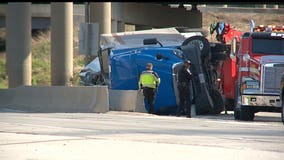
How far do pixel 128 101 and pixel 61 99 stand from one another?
2381mm

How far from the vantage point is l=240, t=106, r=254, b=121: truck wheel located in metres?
25.3

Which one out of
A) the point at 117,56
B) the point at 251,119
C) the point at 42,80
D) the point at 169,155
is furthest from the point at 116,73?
the point at 42,80

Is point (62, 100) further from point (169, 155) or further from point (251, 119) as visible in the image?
point (169, 155)

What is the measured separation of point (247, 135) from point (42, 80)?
48.9 metres

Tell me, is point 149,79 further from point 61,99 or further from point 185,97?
point 61,99

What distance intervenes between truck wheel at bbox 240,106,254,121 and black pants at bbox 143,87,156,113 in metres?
3.72

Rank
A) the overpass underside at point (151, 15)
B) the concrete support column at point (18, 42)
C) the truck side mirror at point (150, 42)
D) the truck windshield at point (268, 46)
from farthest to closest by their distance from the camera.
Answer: the overpass underside at point (151, 15), the concrete support column at point (18, 42), the truck side mirror at point (150, 42), the truck windshield at point (268, 46)

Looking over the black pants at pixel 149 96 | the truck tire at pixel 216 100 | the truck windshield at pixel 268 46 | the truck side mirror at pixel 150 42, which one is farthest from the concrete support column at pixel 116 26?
the truck windshield at pixel 268 46

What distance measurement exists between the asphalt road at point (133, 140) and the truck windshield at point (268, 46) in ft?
13.0

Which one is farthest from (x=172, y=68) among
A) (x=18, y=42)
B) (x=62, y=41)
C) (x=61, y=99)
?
(x=62, y=41)

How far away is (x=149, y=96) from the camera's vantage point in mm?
28016

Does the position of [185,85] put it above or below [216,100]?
above

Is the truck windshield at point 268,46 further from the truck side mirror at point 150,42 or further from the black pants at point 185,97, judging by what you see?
the truck side mirror at point 150,42

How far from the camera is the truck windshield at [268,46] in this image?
25453 millimetres
